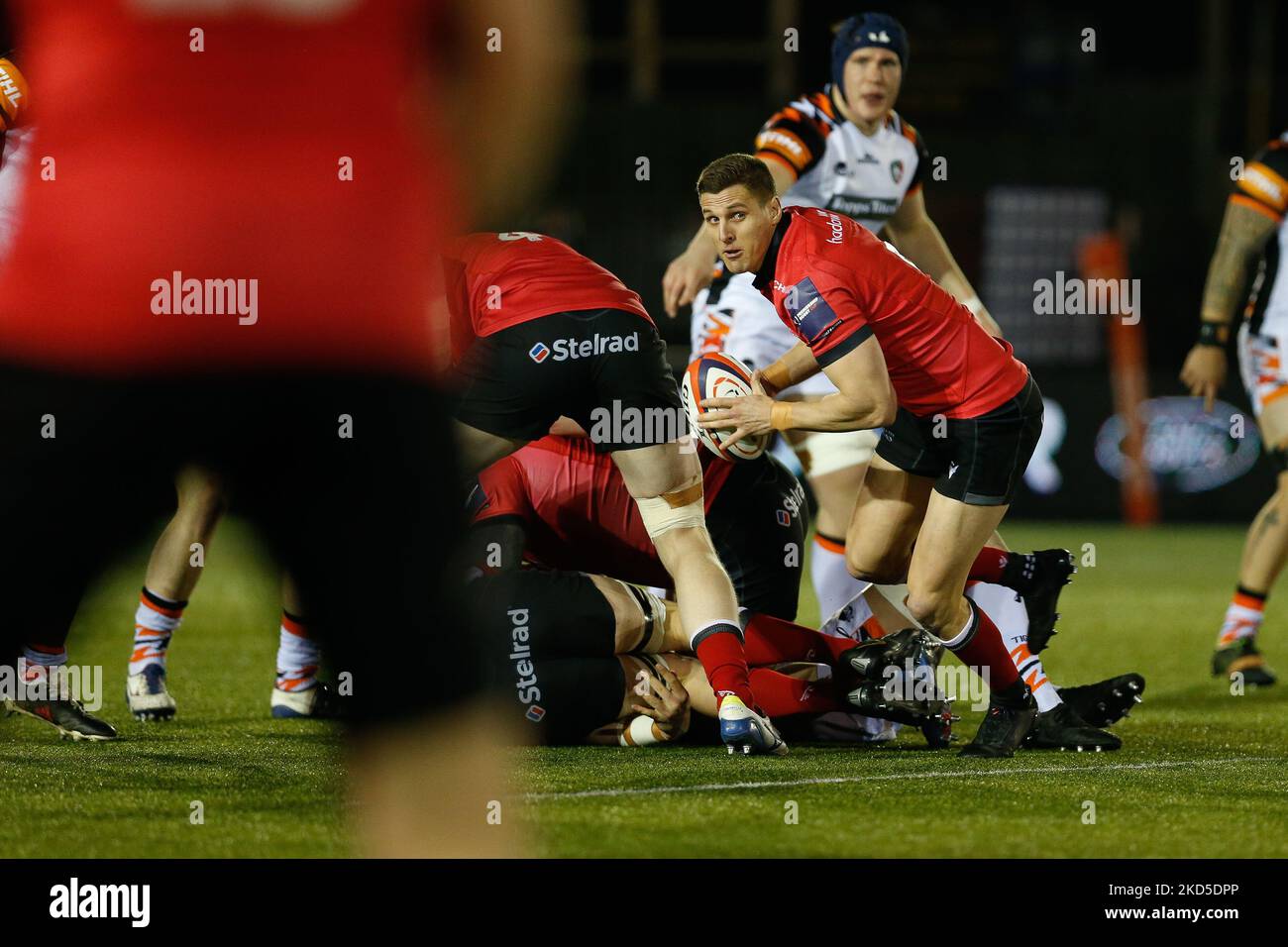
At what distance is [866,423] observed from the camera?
17.3 feet

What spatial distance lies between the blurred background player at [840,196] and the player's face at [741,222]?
1.67 meters

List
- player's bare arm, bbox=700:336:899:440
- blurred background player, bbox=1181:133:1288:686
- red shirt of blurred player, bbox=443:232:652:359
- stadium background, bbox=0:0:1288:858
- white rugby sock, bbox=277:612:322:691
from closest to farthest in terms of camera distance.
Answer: stadium background, bbox=0:0:1288:858
player's bare arm, bbox=700:336:899:440
red shirt of blurred player, bbox=443:232:652:359
white rugby sock, bbox=277:612:322:691
blurred background player, bbox=1181:133:1288:686

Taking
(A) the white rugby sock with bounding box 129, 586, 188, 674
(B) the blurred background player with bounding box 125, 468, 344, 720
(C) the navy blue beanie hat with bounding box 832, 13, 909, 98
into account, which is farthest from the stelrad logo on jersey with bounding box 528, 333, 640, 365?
(C) the navy blue beanie hat with bounding box 832, 13, 909, 98

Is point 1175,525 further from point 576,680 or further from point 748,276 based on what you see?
point 576,680

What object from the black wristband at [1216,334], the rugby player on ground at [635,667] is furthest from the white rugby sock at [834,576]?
the black wristband at [1216,334]

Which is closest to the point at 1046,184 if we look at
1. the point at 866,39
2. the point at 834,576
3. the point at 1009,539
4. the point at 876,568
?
the point at 1009,539

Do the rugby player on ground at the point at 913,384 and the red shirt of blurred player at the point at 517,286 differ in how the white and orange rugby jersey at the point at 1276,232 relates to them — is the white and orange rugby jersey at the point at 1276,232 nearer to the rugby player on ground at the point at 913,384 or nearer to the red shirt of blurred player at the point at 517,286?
the rugby player on ground at the point at 913,384

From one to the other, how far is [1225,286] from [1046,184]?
31.4ft

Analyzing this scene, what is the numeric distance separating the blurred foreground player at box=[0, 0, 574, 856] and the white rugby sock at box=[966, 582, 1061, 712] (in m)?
3.79

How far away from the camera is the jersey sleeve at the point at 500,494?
582 centimetres

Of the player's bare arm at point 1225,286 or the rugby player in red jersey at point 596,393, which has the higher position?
the player's bare arm at point 1225,286

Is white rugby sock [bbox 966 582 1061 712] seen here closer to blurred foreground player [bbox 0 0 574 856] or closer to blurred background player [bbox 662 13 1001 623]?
blurred background player [bbox 662 13 1001 623]

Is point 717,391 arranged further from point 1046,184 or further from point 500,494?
point 1046,184

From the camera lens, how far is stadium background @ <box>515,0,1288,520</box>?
1625 centimetres
